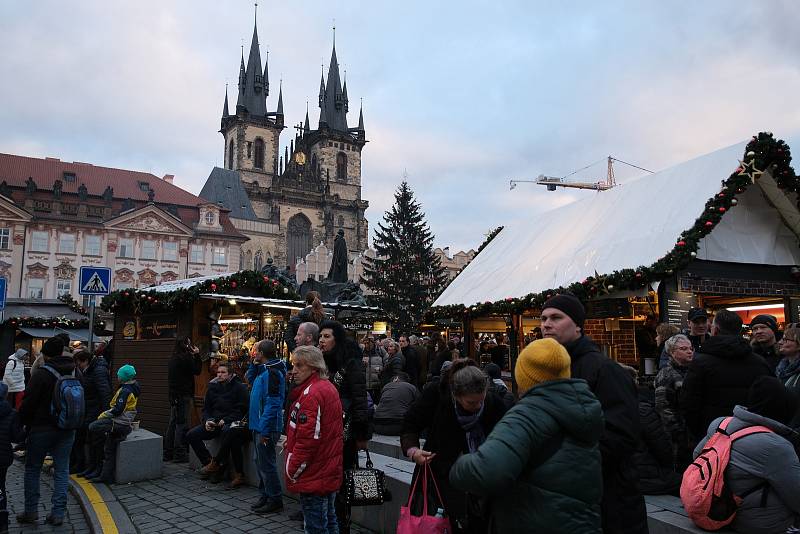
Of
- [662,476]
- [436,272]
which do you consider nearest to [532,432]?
[662,476]

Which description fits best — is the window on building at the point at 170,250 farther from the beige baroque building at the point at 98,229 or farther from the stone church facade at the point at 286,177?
the stone church facade at the point at 286,177

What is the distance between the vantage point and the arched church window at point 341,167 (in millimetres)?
83438

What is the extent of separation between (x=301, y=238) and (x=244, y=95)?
23.3 meters

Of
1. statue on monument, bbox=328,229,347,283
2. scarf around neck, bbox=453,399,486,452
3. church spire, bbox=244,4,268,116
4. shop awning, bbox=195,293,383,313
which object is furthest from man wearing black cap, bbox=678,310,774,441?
church spire, bbox=244,4,268,116

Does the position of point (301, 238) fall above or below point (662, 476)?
above

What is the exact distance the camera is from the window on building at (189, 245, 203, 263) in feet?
162

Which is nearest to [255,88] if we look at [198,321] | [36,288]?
[36,288]

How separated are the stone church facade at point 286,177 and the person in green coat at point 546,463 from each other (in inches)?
2578

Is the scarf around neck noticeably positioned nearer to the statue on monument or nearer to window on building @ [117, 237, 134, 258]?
the statue on monument

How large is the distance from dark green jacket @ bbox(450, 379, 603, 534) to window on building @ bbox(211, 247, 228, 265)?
166 feet

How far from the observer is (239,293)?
38.2 ft

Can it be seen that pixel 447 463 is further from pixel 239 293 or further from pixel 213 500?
pixel 239 293

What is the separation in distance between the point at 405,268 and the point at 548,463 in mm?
33168

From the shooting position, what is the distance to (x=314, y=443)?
171 inches
